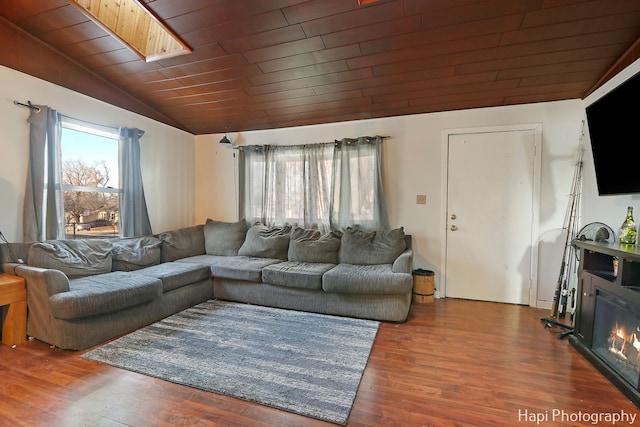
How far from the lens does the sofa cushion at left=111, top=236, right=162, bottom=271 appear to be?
9.67 ft

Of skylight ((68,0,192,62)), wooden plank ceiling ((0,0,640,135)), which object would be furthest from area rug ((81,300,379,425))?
skylight ((68,0,192,62))

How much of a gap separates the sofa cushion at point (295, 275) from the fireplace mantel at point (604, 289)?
2094 mm

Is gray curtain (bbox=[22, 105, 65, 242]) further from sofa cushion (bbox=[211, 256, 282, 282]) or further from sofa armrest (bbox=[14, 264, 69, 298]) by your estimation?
sofa cushion (bbox=[211, 256, 282, 282])

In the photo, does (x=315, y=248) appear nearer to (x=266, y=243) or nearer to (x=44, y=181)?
(x=266, y=243)

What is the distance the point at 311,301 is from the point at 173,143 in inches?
120

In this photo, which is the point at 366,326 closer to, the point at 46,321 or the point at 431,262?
the point at 431,262

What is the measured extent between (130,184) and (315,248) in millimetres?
2347

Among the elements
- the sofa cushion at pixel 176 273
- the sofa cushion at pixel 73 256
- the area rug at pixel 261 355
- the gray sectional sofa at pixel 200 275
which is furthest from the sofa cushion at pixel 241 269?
the sofa cushion at pixel 73 256

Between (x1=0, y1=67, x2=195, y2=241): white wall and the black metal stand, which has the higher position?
(x1=0, y1=67, x2=195, y2=241): white wall

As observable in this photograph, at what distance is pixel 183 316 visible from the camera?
278 centimetres

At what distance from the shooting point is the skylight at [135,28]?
7.82ft

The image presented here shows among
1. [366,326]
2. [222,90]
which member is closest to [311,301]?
[366,326]

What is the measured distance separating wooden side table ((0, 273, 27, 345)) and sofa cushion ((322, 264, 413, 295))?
2.42m

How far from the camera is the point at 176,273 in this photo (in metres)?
2.86
